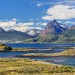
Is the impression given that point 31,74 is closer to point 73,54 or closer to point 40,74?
point 40,74

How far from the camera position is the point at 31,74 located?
6191 cm

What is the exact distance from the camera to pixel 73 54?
189m

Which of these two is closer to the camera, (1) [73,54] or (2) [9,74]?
(2) [9,74]

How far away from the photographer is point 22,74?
6144cm

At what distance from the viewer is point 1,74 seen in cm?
6272

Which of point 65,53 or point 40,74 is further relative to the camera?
point 65,53

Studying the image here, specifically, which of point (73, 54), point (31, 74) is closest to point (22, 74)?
point (31, 74)

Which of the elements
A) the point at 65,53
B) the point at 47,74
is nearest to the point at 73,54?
the point at 65,53

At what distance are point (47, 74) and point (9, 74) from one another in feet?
24.3

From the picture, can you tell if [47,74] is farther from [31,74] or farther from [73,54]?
[73,54]

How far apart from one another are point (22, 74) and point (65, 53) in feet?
439

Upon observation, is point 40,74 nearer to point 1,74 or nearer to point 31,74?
point 31,74

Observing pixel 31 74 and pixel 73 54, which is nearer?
pixel 31 74

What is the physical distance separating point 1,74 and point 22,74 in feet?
14.4
